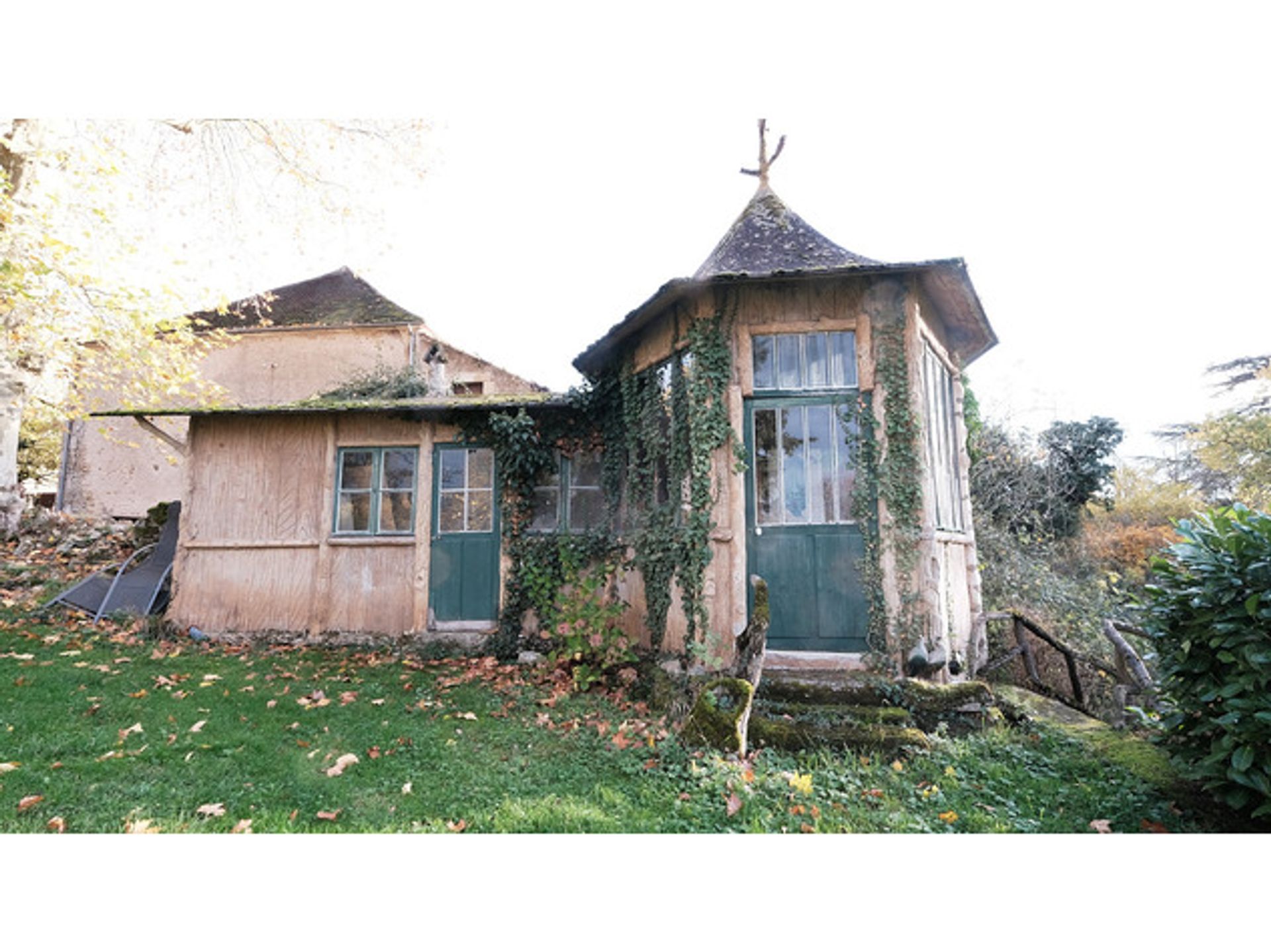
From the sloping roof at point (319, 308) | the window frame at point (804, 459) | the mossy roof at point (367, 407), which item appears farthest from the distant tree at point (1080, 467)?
the sloping roof at point (319, 308)

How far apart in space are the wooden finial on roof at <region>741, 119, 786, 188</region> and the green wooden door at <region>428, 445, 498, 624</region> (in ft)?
14.8

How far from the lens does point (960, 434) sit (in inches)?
261

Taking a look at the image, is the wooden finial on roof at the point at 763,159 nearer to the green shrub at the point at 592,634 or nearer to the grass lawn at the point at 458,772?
the green shrub at the point at 592,634

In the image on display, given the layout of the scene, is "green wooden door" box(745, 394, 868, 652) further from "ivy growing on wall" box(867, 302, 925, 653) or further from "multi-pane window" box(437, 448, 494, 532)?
"multi-pane window" box(437, 448, 494, 532)

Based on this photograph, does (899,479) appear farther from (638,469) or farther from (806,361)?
(638,469)

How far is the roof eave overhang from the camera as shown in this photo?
16.2ft

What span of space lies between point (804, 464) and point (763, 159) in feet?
12.1

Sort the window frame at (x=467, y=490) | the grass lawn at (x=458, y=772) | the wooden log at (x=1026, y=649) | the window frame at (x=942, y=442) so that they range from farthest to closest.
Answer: the window frame at (x=467, y=490) < the wooden log at (x=1026, y=649) < the window frame at (x=942, y=442) < the grass lawn at (x=458, y=772)

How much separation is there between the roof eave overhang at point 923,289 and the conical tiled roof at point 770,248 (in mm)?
75

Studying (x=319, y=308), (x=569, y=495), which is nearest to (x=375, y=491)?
(x=569, y=495)

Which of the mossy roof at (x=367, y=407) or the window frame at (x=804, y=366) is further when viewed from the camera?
the mossy roof at (x=367, y=407)

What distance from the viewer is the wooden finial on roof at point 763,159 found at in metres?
6.64

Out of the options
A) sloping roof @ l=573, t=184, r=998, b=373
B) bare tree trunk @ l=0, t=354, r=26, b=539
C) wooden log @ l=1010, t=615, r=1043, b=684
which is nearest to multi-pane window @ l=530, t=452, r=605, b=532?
sloping roof @ l=573, t=184, r=998, b=373
